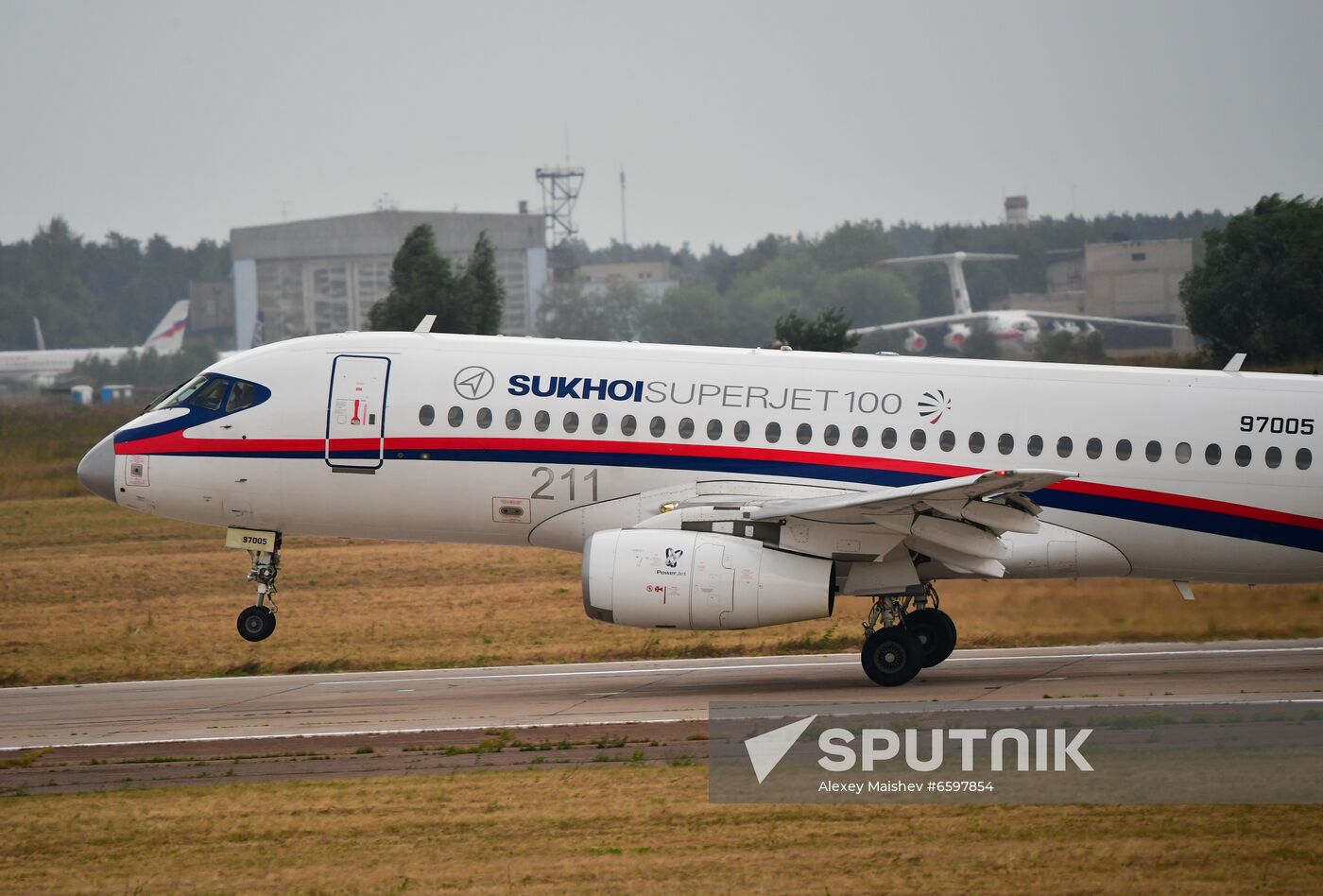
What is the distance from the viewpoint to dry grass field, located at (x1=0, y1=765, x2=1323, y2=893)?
11.5 meters

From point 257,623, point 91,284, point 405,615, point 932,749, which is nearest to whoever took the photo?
point 932,749

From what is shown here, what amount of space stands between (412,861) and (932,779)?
197 inches

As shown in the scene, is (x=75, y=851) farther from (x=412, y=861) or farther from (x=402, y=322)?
(x=402, y=322)

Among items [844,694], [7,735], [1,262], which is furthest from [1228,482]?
[1,262]

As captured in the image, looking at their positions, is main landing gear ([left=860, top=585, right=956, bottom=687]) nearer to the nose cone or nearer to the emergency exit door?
the emergency exit door

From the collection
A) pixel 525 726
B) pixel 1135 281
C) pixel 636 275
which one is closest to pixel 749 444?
pixel 525 726

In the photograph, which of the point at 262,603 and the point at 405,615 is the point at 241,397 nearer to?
the point at 262,603

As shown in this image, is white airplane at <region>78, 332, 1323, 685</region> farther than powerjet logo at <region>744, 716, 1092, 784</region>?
Yes

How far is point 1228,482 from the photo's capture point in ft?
63.7

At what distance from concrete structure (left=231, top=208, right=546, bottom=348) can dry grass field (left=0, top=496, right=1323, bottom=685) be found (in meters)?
86.3

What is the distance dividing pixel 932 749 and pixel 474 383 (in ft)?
26.8

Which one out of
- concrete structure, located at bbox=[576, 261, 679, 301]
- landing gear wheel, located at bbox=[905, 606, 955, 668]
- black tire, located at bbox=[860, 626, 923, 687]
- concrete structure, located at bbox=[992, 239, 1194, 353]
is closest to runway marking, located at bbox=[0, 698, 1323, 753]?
black tire, located at bbox=[860, 626, 923, 687]

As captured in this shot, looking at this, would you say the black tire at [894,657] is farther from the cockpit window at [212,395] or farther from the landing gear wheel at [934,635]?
the cockpit window at [212,395]

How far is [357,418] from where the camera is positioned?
20.0m
